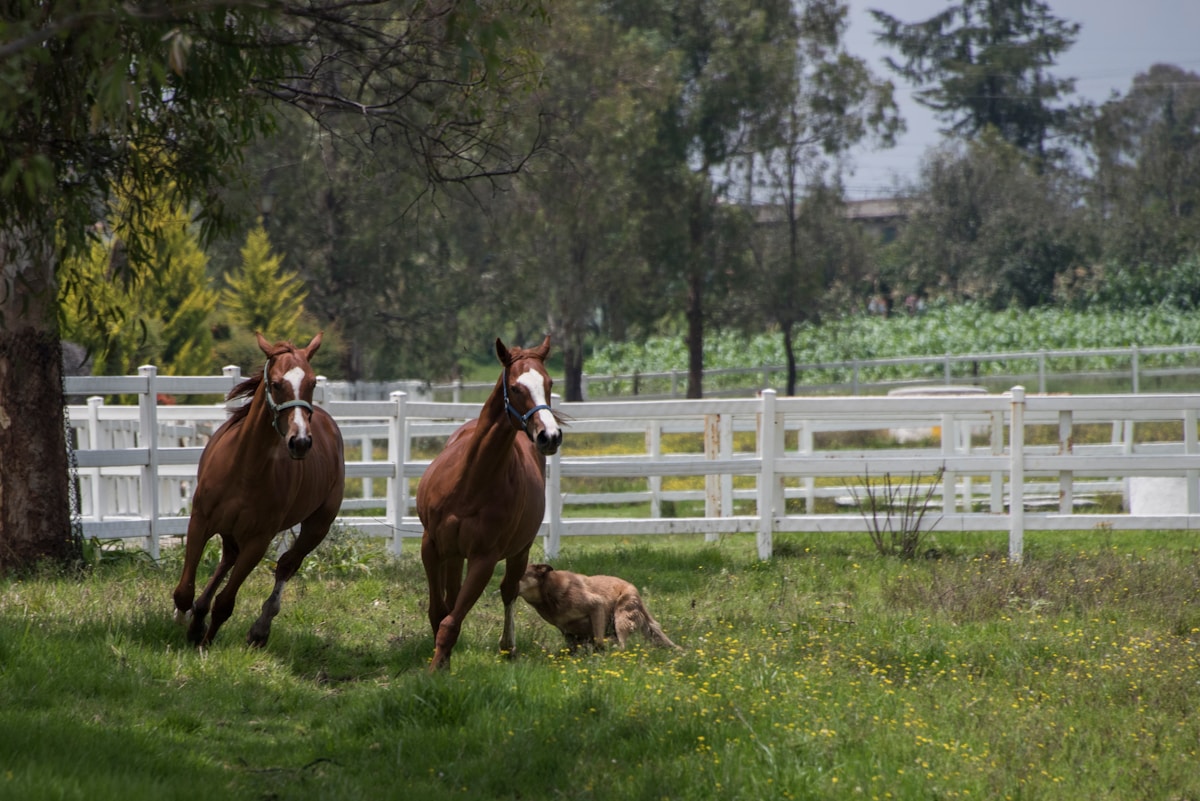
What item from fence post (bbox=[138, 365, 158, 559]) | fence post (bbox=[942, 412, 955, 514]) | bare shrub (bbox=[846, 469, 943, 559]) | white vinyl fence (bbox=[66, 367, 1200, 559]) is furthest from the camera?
fence post (bbox=[942, 412, 955, 514])

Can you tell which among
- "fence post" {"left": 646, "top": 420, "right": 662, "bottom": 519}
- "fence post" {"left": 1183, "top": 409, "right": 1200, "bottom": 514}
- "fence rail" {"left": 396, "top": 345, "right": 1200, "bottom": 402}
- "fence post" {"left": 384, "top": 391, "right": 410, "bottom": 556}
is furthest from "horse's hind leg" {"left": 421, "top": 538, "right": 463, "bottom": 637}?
"fence rail" {"left": 396, "top": 345, "right": 1200, "bottom": 402}

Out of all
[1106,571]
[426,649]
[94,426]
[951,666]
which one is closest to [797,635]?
[951,666]

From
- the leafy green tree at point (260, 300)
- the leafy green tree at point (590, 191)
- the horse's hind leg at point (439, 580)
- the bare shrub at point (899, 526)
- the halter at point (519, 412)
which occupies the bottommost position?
the bare shrub at point (899, 526)

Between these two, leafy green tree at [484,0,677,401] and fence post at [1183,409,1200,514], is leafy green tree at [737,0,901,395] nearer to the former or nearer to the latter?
leafy green tree at [484,0,677,401]

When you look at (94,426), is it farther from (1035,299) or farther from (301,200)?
(1035,299)

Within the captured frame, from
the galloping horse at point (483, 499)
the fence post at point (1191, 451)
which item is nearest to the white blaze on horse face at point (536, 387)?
the galloping horse at point (483, 499)

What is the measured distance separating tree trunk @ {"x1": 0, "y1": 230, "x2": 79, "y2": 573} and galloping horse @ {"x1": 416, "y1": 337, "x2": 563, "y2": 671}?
13.2ft

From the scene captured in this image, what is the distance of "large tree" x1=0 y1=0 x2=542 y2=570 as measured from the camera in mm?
4859

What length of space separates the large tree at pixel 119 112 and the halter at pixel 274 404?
1.13m

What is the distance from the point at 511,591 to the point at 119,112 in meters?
3.94

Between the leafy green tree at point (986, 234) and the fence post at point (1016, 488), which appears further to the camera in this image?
the leafy green tree at point (986, 234)

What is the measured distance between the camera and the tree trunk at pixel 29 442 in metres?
10.1

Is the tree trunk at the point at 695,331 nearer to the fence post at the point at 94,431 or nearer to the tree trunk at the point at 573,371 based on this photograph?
the tree trunk at the point at 573,371

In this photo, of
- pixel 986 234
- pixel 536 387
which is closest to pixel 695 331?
pixel 986 234
